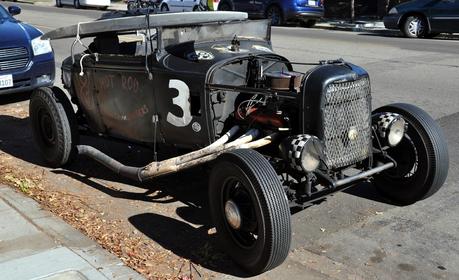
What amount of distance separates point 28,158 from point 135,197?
1923 mm

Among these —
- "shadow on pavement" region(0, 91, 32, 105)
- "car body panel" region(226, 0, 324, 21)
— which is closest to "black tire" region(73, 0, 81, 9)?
"car body panel" region(226, 0, 324, 21)

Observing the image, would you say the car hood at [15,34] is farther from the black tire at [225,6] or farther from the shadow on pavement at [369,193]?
the black tire at [225,6]

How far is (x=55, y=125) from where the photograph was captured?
589 centimetres

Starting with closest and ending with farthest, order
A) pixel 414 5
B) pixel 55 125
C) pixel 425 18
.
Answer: pixel 55 125 < pixel 425 18 < pixel 414 5

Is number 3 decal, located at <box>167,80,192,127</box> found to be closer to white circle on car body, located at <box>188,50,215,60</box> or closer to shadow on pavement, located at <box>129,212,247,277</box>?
white circle on car body, located at <box>188,50,215,60</box>

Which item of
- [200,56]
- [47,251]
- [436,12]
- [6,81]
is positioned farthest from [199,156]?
[436,12]

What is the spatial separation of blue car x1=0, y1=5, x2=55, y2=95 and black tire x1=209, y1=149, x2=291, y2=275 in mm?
6005

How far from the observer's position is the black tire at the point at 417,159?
4.57 metres

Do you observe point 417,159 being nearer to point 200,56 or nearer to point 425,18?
point 200,56

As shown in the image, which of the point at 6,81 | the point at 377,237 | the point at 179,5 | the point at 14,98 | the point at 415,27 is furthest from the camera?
the point at 179,5

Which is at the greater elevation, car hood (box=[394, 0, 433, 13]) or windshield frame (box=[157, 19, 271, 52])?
car hood (box=[394, 0, 433, 13])

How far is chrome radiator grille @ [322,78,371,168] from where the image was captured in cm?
408

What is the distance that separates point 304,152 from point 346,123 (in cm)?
55

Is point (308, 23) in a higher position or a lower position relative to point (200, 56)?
lower
